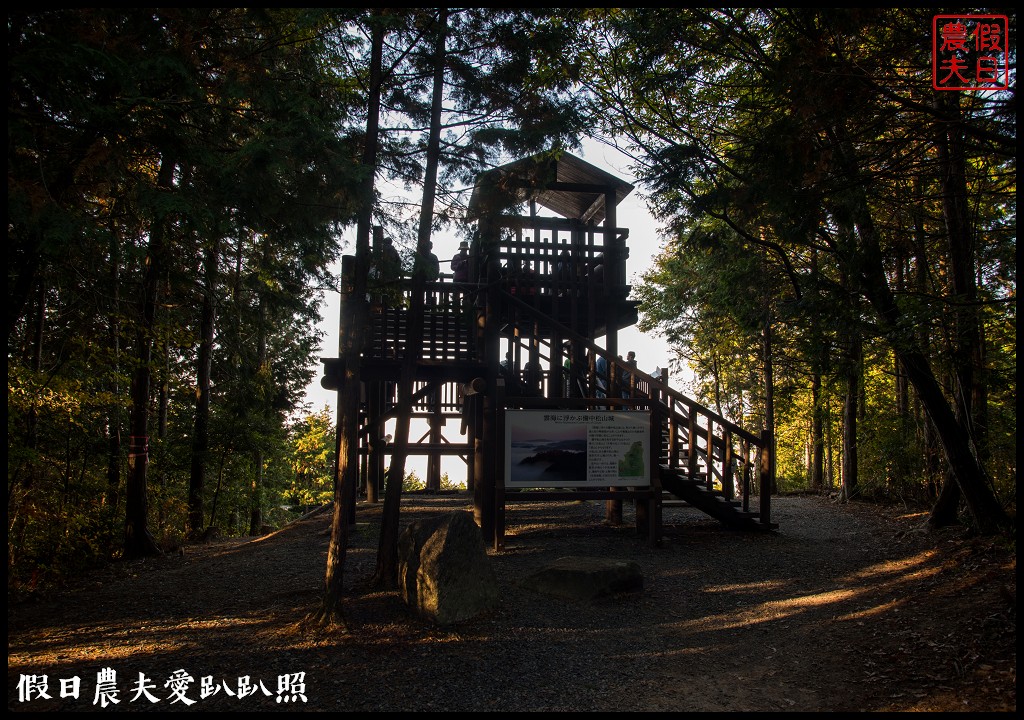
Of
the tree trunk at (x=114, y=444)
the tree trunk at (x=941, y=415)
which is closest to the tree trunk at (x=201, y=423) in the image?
the tree trunk at (x=114, y=444)

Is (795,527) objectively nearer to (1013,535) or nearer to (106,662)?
(1013,535)

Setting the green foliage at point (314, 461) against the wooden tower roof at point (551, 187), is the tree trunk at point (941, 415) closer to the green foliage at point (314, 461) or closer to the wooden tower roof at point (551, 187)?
the wooden tower roof at point (551, 187)

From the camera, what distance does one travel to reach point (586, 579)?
7668 millimetres

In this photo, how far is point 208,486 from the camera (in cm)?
1939

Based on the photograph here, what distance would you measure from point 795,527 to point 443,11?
11.2 meters

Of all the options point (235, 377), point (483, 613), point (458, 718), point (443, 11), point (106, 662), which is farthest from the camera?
point (235, 377)

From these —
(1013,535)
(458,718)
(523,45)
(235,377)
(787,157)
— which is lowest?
(458,718)

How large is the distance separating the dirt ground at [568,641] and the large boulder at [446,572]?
0.18 m

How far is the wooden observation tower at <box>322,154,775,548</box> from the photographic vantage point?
10156 millimetres

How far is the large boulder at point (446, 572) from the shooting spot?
6625 millimetres

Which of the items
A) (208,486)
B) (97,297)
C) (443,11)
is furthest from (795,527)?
(208,486)

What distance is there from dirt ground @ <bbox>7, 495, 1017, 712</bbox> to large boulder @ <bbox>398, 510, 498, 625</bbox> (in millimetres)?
181

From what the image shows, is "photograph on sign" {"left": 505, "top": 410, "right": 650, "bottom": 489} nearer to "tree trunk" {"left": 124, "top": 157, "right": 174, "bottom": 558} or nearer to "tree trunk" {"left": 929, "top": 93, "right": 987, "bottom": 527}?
"tree trunk" {"left": 929, "top": 93, "right": 987, "bottom": 527}

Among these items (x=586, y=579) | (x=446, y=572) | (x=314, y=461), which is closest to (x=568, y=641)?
(x=586, y=579)
